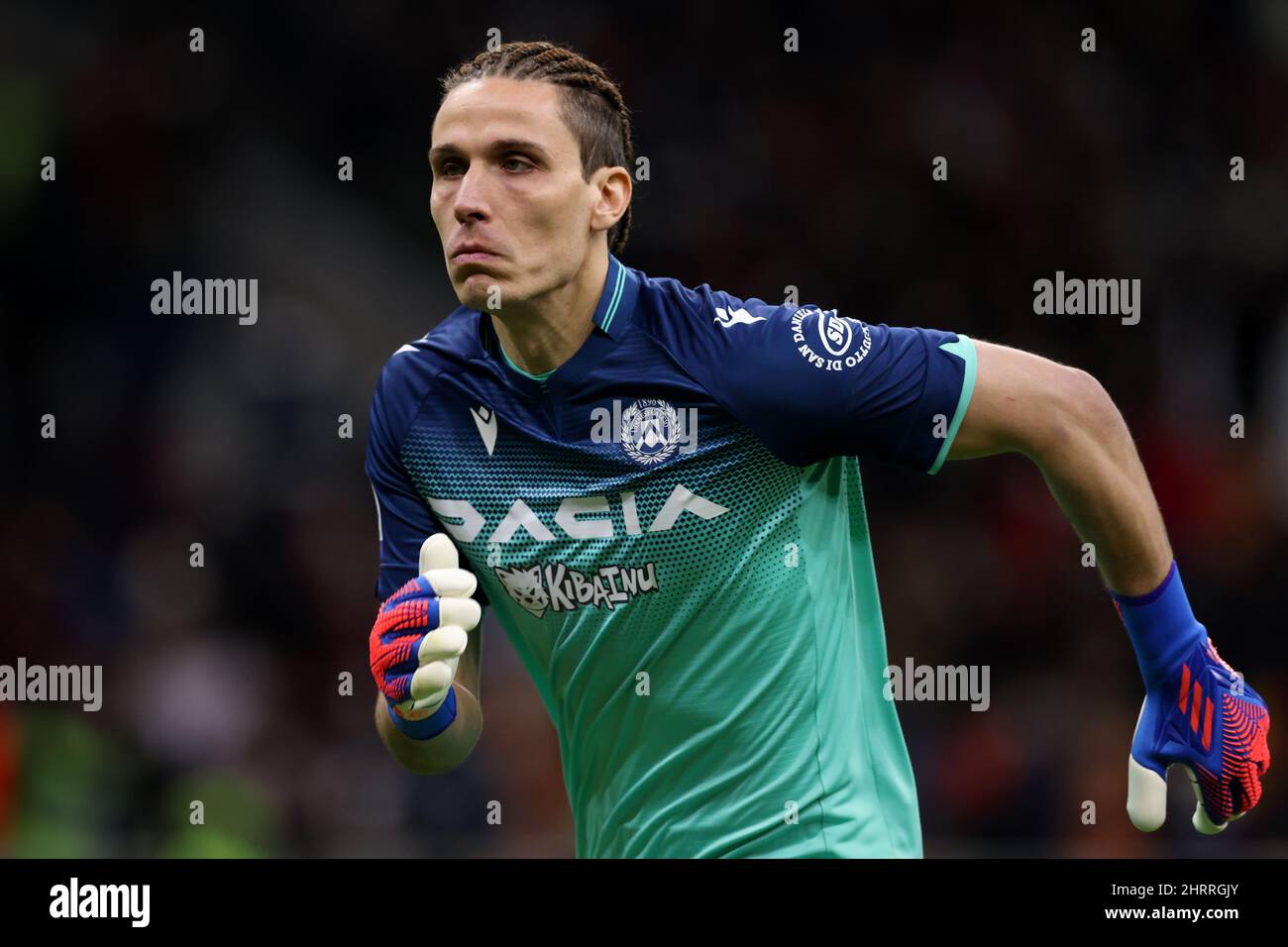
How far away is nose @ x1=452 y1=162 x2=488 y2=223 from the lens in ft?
12.3

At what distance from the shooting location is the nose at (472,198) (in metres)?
3.74

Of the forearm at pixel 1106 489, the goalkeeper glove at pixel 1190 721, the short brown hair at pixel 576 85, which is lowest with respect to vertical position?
the goalkeeper glove at pixel 1190 721

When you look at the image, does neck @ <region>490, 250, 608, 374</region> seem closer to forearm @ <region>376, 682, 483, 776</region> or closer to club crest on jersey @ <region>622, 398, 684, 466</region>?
club crest on jersey @ <region>622, 398, 684, 466</region>

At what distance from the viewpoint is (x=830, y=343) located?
3670 mm

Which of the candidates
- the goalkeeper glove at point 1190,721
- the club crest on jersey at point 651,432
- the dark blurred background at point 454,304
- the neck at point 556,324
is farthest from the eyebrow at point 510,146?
the dark blurred background at point 454,304

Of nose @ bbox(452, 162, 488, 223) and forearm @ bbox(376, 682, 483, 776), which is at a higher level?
nose @ bbox(452, 162, 488, 223)

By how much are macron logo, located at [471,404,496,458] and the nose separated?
0.45 meters

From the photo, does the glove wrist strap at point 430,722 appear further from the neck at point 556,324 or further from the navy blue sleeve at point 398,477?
the neck at point 556,324

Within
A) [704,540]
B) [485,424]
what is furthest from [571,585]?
[485,424]

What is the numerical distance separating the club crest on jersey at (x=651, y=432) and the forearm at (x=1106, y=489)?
2.55 feet

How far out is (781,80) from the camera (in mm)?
9336

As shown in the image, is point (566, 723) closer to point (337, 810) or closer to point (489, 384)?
point (489, 384)

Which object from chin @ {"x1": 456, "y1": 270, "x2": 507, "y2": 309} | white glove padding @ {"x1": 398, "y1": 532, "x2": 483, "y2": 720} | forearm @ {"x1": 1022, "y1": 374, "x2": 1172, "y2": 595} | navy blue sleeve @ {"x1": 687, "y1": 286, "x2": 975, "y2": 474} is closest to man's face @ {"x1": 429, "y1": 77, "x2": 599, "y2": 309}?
chin @ {"x1": 456, "y1": 270, "x2": 507, "y2": 309}
